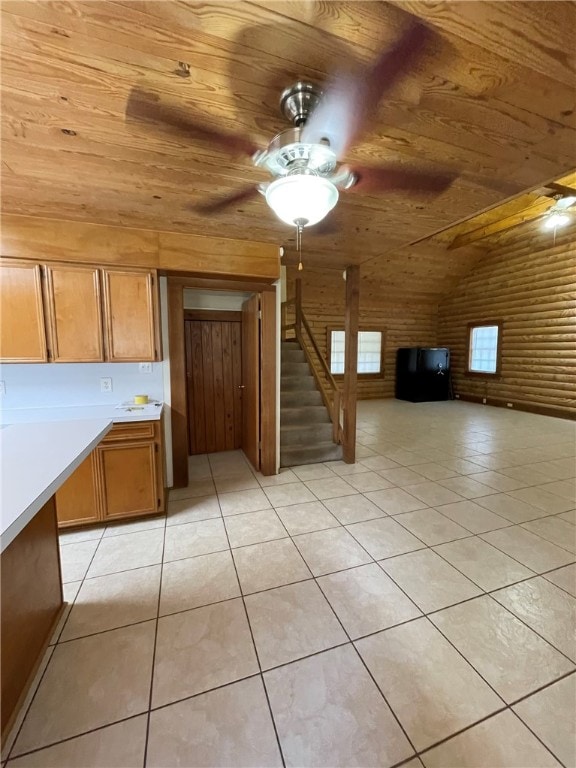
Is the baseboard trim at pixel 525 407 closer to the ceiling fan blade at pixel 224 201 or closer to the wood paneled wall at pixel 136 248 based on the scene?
the wood paneled wall at pixel 136 248

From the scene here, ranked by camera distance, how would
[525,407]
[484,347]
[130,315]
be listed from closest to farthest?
[130,315] → [525,407] → [484,347]

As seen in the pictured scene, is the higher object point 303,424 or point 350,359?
point 350,359

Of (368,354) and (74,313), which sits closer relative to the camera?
(74,313)

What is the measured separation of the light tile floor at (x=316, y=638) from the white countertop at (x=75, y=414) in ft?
2.95

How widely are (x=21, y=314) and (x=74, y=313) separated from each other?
346 millimetres

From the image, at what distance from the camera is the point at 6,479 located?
1114 millimetres

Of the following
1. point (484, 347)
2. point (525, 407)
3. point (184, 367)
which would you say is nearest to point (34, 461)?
point (184, 367)

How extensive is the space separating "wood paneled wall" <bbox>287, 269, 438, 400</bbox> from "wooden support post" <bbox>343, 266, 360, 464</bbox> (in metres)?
3.09

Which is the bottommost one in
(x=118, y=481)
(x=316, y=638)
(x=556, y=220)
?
(x=316, y=638)

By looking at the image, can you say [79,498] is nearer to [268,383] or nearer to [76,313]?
[76,313]

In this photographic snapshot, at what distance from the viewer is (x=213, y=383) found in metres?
4.25

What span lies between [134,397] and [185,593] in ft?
5.80

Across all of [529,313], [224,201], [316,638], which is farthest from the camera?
[529,313]

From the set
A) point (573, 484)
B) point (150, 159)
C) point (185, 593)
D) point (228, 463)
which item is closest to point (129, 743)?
point (185, 593)
